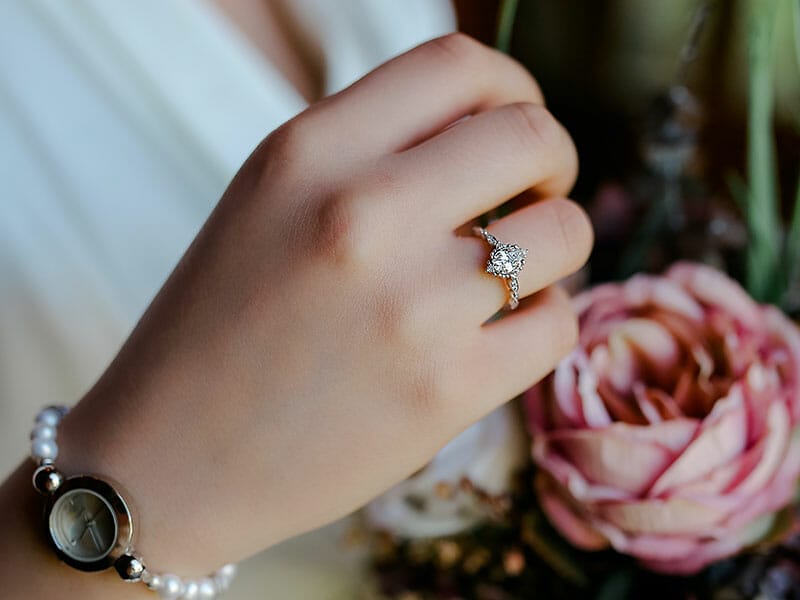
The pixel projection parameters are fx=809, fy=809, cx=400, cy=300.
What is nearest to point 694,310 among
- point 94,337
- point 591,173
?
point 94,337

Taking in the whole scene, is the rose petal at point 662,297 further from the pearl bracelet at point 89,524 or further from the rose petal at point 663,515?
the pearl bracelet at point 89,524

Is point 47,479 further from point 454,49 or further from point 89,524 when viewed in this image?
point 454,49

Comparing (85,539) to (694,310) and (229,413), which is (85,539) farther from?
(694,310)

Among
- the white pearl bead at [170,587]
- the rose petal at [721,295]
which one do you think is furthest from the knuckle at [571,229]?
the white pearl bead at [170,587]

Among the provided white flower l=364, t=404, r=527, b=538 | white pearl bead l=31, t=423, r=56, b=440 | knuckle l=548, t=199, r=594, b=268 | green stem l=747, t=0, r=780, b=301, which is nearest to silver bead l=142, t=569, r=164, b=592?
white pearl bead l=31, t=423, r=56, b=440

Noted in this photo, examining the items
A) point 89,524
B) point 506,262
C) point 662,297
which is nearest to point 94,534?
point 89,524

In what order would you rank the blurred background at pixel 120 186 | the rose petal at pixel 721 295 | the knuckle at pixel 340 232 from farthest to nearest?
the blurred background at pixel 120 186
the rose petal at pixel 721 295
the knuckle at pixel 340 232

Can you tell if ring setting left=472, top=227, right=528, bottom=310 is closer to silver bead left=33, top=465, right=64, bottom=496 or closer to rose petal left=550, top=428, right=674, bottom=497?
rose petal left=550, top=428, right=674, bottom=497
